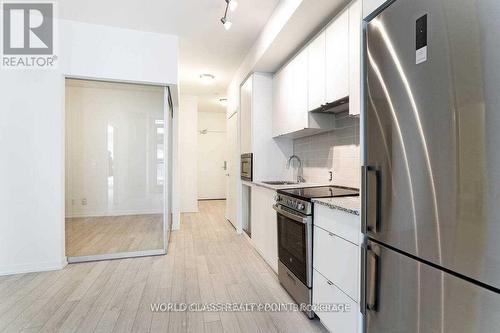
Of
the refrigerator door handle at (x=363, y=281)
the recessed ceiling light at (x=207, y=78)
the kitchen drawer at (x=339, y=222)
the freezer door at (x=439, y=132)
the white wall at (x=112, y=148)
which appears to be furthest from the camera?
the recessed ceiling light at (x=207, y=78)

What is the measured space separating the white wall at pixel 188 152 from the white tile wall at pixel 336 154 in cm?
339

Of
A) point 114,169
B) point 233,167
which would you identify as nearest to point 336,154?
point 233,167

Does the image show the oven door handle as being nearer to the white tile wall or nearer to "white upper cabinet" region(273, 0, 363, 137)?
the white tile wall

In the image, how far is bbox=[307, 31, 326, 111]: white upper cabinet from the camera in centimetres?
232

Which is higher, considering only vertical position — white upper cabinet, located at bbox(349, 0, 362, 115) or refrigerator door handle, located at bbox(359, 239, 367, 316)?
white upper cabinet, located at bbox(349, 0, 362, 115)

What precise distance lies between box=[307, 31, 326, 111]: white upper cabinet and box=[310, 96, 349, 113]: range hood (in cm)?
6

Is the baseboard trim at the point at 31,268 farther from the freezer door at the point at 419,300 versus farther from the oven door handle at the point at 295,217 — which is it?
the freezer door at the point at 419,300

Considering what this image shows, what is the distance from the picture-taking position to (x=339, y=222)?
1.61 meters

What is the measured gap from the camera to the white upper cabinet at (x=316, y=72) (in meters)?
2.32

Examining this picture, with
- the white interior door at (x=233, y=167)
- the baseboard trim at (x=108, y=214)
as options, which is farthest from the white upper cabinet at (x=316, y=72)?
the baseboard trim at (x=108, y=214)

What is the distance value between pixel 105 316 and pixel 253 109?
2.86m

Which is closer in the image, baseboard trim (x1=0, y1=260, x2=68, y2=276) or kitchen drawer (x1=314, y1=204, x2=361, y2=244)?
kitchen drawer (x1=314, y1=204, x2=361, y2=244)

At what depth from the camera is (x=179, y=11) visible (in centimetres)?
269

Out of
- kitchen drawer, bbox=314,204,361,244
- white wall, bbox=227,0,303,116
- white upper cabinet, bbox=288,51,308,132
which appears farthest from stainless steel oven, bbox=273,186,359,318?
white wall, bbox=227,0,303,116
